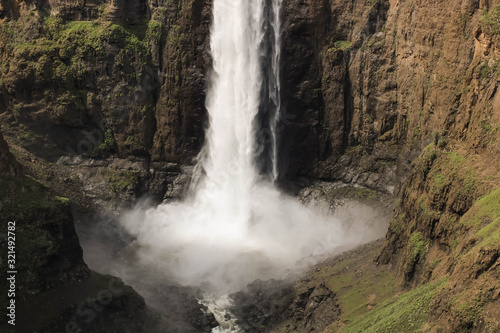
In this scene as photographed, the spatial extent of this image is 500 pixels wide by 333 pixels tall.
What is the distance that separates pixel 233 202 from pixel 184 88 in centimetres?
924

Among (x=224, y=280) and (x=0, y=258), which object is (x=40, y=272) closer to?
(x=0, y=258)

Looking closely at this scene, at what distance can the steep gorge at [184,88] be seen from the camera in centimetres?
3834

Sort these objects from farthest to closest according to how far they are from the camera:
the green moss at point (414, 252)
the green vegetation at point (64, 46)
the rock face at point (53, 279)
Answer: the green vegetation at point (64, 46)
the rock face at point (53, 279)
the green moss at point (414, 252)

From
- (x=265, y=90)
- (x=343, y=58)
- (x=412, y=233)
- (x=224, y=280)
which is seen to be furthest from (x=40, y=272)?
(x=343, y=58)

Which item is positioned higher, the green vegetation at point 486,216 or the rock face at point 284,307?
the green vegetation at point 486,216

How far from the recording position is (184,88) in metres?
45.3

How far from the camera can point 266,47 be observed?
43.2 meters

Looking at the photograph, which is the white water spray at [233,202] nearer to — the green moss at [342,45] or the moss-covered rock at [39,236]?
the green moss at [342,45]

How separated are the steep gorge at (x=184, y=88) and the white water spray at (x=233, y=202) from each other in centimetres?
141

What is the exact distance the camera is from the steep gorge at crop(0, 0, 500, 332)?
126 feet

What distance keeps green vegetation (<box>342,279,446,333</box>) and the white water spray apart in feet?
42.8

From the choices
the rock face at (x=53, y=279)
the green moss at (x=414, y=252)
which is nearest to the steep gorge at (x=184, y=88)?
the green moss at (x=414, y=252)

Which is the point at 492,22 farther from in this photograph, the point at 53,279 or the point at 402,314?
the point at 53,279

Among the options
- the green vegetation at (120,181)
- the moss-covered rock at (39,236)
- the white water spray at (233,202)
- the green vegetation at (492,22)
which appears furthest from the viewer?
the green vegetation at (120,181)
